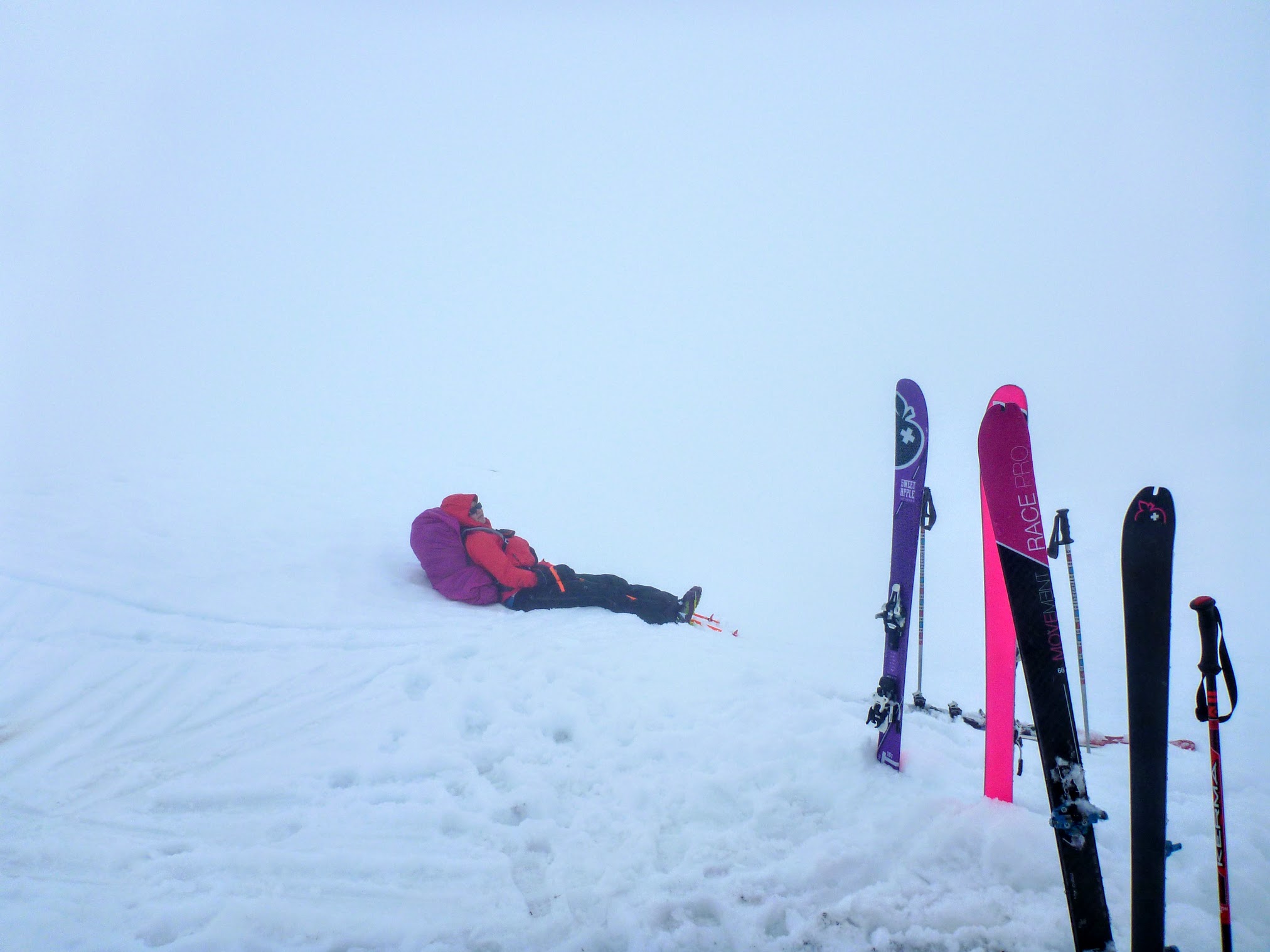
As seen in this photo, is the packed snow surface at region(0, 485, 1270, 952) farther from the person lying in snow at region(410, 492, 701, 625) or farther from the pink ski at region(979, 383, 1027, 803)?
the person lying in snow at region(410, 492, 701, 625)

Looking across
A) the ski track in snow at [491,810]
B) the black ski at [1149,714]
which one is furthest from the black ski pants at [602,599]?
the black ski at [1149,714]

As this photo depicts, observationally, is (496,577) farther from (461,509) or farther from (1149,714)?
(1149,714)

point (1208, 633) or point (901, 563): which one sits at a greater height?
point (901, 563)

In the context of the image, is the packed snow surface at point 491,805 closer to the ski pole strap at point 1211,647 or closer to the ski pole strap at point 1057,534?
the ski pole strap at point 1211,647

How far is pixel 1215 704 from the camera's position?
5.49ft

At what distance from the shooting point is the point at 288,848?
217 cm

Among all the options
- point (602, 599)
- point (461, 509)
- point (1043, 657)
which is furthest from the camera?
point (602, 599)

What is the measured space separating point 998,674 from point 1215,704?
92 cm

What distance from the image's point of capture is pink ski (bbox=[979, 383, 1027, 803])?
246cm

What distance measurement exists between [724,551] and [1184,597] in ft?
Result: 21.7

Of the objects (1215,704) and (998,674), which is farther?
(998,674)

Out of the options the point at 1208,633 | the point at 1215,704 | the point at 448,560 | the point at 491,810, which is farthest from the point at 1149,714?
the point at 448,560

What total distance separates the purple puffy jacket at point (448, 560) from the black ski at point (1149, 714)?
4403 mm

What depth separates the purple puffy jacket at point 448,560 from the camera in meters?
5.08
